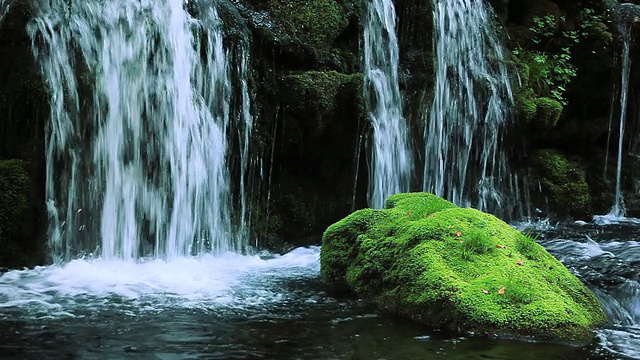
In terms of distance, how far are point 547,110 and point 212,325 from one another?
8571 mm

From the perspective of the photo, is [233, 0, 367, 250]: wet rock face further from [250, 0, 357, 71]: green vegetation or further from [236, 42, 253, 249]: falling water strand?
[236, 42, 253, 249]: falling water strand

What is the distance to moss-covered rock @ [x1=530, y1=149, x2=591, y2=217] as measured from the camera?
11.6 m

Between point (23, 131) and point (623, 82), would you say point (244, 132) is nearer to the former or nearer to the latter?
point (23, 131)

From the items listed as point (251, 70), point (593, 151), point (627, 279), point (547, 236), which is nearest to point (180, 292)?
point (251, 70)

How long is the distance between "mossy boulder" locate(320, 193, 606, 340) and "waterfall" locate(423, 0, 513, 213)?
12.9ft

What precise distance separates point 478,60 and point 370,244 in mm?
6342

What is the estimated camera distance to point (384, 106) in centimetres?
948

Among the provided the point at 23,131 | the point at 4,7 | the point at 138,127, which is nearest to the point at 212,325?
the point at 138,127

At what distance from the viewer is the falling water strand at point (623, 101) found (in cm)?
1245

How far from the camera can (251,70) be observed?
28.5 feet

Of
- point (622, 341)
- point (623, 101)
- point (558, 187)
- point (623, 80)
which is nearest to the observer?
point (622, 341)

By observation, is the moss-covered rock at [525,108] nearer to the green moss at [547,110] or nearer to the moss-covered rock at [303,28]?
the green moss at [547,110]

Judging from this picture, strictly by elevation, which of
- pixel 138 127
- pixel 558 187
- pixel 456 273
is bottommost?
pixel 456 273

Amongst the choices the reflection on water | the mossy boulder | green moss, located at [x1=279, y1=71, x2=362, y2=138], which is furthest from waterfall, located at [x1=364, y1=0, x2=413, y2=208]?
the reflection on water
